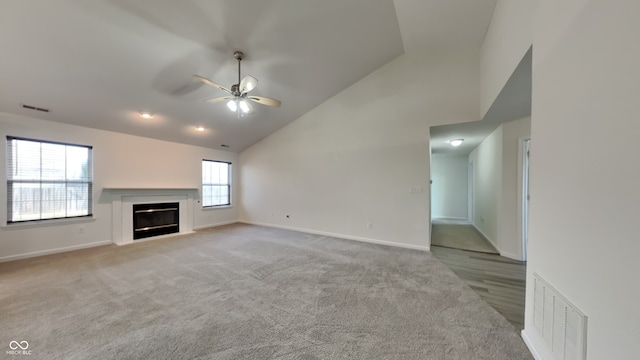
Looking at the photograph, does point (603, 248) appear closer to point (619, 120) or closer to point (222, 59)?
point (619, 120)

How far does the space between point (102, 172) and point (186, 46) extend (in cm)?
339

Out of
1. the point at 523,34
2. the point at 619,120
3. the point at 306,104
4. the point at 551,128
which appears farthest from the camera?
the point at 306,104

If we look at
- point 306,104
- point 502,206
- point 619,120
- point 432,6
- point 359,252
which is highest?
point 432,6

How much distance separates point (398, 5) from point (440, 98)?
1.68 meters

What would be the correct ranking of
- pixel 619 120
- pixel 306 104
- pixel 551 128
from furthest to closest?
pixel 306 104
pixel 551 128
pixel 619 120

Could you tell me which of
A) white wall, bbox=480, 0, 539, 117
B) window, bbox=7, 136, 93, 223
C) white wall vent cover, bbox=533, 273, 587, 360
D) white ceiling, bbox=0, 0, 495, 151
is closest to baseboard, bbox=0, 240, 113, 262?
window, bbox=7, 136, 93, 223

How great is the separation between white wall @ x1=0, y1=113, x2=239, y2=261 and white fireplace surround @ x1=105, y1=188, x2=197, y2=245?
0.11 m

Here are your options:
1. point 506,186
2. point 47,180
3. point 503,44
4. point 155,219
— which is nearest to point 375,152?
point 506,186

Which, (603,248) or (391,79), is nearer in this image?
(603,248)

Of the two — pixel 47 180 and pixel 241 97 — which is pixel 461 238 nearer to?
pixel 241 97

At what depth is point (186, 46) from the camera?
112 inches

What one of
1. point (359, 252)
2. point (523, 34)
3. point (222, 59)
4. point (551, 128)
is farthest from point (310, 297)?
point (222, 59)

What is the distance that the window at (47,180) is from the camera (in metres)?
3.48

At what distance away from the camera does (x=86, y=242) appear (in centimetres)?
412
